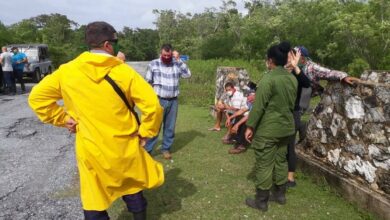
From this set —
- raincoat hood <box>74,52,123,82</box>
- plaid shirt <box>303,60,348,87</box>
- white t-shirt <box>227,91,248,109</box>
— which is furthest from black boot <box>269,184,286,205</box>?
white t-shirt <box>227,91,248,109</box>

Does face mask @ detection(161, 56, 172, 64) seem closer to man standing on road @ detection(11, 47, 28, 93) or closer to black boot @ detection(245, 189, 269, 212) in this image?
→ black boot @ detection(245, 189, 269, 212)

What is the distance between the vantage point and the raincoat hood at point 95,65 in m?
2.91

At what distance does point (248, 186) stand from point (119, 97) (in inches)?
113

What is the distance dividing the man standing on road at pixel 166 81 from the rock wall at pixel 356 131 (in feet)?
7.23

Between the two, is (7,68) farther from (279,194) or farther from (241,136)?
(279,194)

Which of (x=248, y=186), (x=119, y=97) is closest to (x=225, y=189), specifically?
(x=248, y=186)

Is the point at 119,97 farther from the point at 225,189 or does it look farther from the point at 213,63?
the point at 213,63

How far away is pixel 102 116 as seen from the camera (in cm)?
295

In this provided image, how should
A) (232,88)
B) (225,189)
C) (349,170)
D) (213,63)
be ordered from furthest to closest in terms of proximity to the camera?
(213,63), (232,88), (225,189), (349,170)

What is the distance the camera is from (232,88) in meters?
7.92

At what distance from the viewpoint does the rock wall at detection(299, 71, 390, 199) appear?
13.8 ft

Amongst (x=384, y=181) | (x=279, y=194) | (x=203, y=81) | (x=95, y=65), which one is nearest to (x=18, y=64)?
(x=203, y=81)

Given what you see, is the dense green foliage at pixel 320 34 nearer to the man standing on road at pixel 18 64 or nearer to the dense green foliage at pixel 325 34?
the dense green foliage at pixel 325 34

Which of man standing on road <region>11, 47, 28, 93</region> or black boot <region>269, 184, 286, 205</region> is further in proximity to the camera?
man standing on road <region>11, 47, 28, 93</region>
